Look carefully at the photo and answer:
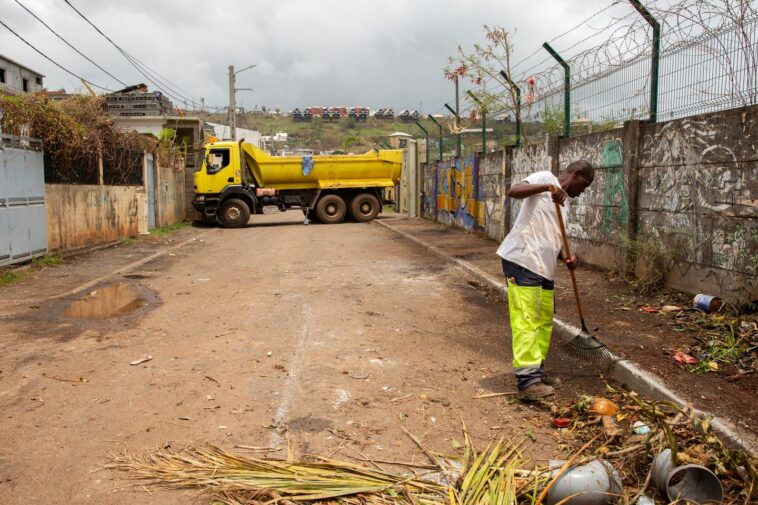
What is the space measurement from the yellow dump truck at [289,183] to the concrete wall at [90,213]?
382cm

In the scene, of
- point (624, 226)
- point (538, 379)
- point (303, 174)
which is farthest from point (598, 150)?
point (303, 174)

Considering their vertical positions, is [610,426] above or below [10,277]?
below

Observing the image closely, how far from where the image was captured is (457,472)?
3184 mm

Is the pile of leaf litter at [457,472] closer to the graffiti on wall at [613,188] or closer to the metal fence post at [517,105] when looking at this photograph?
the graffiti on wall at [613,188]

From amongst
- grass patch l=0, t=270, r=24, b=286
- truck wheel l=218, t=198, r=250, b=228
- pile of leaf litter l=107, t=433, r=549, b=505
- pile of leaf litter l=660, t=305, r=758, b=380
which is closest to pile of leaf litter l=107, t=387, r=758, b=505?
pile of leaf litter l=107, t=433, r=549, b=505

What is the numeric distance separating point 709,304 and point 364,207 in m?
17.2

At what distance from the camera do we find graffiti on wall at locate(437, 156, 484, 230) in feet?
50.2

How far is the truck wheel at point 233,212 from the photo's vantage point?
20641mm

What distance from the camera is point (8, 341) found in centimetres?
584

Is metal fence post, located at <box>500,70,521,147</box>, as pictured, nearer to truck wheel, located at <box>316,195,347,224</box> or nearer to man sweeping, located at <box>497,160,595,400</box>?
man sweeping, located at <box>497,160,595,400</box>

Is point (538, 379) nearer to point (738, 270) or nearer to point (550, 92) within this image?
point (738, 270)

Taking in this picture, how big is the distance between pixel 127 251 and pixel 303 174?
8.94 m

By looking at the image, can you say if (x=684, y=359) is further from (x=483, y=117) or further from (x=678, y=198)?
(x=483, y=117)

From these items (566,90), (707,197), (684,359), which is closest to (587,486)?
(684,359)
